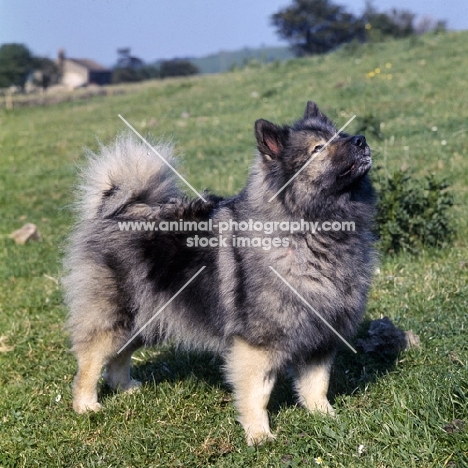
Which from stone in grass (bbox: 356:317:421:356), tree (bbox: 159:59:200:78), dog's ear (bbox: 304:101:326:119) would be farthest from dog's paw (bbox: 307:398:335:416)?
tree (bbox: 159:59:200:78)

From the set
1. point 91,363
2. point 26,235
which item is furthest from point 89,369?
point 26,235

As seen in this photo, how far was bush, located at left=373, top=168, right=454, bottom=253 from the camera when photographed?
612 cm

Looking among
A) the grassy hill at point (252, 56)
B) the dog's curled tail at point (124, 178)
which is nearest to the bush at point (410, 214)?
the dog's curled tail at point (124, 178)

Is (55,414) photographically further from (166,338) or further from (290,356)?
(290,356)

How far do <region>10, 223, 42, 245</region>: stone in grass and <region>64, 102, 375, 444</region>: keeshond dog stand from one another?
4.00 m

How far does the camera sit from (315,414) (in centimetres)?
362

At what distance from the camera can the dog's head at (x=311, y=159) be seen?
3.46 meters

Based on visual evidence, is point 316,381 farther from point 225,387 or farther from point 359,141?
point 359,141

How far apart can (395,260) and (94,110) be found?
1555 centimetres

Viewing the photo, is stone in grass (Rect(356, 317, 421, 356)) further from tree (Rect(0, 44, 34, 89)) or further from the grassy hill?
tree (Rect(0, 44, 34, 89))

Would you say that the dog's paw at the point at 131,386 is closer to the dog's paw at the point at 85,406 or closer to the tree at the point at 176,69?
the dog's paw at the point at 85,406

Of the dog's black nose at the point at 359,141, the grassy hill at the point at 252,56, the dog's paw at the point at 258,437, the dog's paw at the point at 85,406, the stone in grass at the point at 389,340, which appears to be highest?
the dog's black nose at the point at 359,141

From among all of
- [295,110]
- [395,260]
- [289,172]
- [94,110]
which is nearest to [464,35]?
[295,110]

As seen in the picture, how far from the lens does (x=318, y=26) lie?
23312 millimetres
